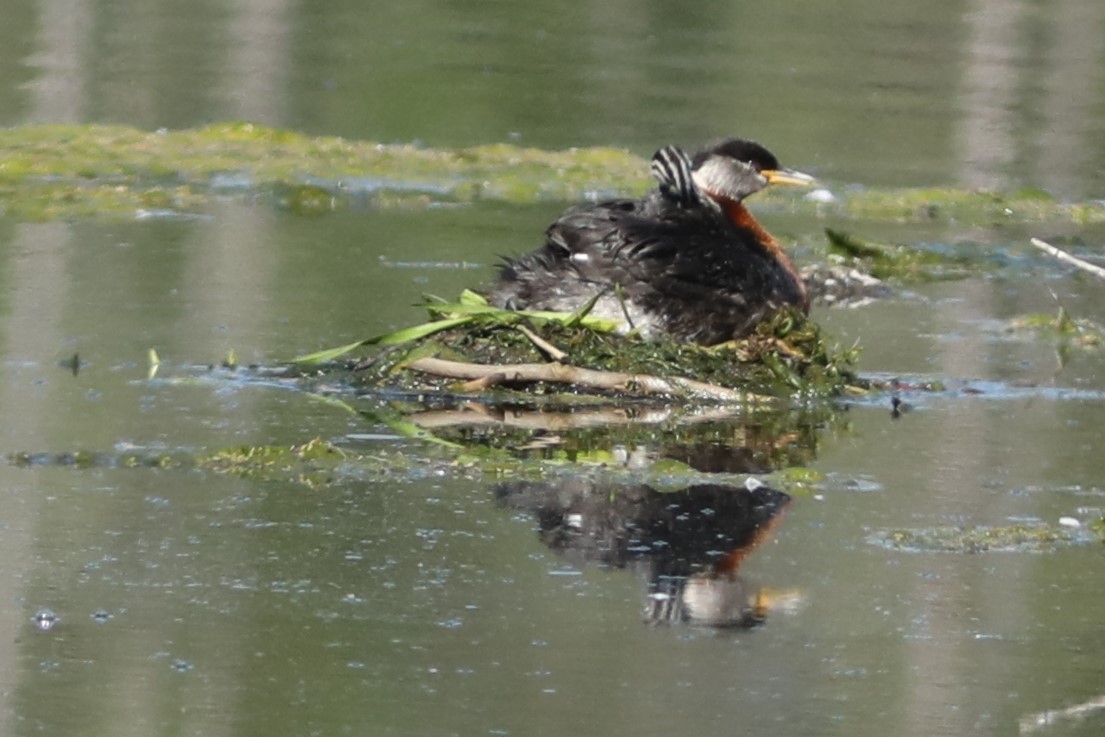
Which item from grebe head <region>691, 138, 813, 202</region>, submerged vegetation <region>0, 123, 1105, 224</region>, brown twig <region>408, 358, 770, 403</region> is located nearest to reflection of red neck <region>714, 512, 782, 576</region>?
brown twig <region>408, 358, 770, 403</region>

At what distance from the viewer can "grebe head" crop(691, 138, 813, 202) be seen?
1058 centimetres

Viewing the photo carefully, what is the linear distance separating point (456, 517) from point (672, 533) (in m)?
0.62

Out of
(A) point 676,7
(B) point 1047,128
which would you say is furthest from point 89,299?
(A) point 676,7

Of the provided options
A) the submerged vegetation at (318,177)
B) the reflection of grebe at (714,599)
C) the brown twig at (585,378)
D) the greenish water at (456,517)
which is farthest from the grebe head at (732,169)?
Answer: the reflection of grebe at (714,599)

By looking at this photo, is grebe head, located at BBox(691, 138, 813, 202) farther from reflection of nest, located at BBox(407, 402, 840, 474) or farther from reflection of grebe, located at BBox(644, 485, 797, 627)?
reflection of grebe, located at BBox(644, 485, 797, 627)

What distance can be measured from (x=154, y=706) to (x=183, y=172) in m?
9.00

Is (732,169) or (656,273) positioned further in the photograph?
(732,169)

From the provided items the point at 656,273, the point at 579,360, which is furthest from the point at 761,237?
the point at 579,360

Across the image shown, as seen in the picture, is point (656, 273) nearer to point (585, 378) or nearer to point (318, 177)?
point (585, 378)

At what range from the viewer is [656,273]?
31.5 feet

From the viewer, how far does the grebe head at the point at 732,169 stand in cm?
1058

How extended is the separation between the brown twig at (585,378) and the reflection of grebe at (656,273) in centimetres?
45

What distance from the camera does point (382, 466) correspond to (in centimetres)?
762

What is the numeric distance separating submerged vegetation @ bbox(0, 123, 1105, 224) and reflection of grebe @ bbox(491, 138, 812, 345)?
11.9ft
